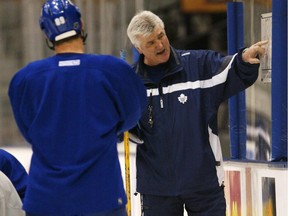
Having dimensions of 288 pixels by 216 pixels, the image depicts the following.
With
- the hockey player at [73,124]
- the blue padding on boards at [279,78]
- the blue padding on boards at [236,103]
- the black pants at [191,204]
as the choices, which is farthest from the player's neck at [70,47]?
the blue padding on boards at [236,103]

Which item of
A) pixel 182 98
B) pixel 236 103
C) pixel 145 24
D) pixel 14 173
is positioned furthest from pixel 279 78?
pixel 14 173

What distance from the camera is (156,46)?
2920 mm

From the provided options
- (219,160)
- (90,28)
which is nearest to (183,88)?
(219,160)

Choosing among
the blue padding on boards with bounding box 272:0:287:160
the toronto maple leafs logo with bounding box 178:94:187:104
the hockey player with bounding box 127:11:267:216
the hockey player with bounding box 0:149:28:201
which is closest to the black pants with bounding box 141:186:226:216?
the hockey player with bounding box 127:11:267:216

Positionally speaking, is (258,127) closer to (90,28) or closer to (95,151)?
(95,151)

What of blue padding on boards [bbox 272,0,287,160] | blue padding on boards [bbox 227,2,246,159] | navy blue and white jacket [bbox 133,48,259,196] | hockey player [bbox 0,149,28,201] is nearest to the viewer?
hockey player [bbox 0,149,28,201]

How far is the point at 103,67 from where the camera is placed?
2.22 meters

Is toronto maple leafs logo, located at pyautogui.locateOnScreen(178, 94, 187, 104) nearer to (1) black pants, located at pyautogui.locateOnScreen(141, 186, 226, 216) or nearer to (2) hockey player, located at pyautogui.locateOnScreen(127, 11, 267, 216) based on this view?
(2) hockey player, located at pyautogui.locateOnScreen(127, 11, 267, 216)

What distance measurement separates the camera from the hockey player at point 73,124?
219 centimetres

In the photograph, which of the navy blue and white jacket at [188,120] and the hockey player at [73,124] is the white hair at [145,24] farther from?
the hockey player at [73,124]

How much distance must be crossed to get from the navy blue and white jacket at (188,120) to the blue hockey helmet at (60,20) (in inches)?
28.7

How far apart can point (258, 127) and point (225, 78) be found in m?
0.90

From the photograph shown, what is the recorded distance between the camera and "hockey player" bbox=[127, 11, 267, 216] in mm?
2848

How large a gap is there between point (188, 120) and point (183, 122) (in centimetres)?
2
